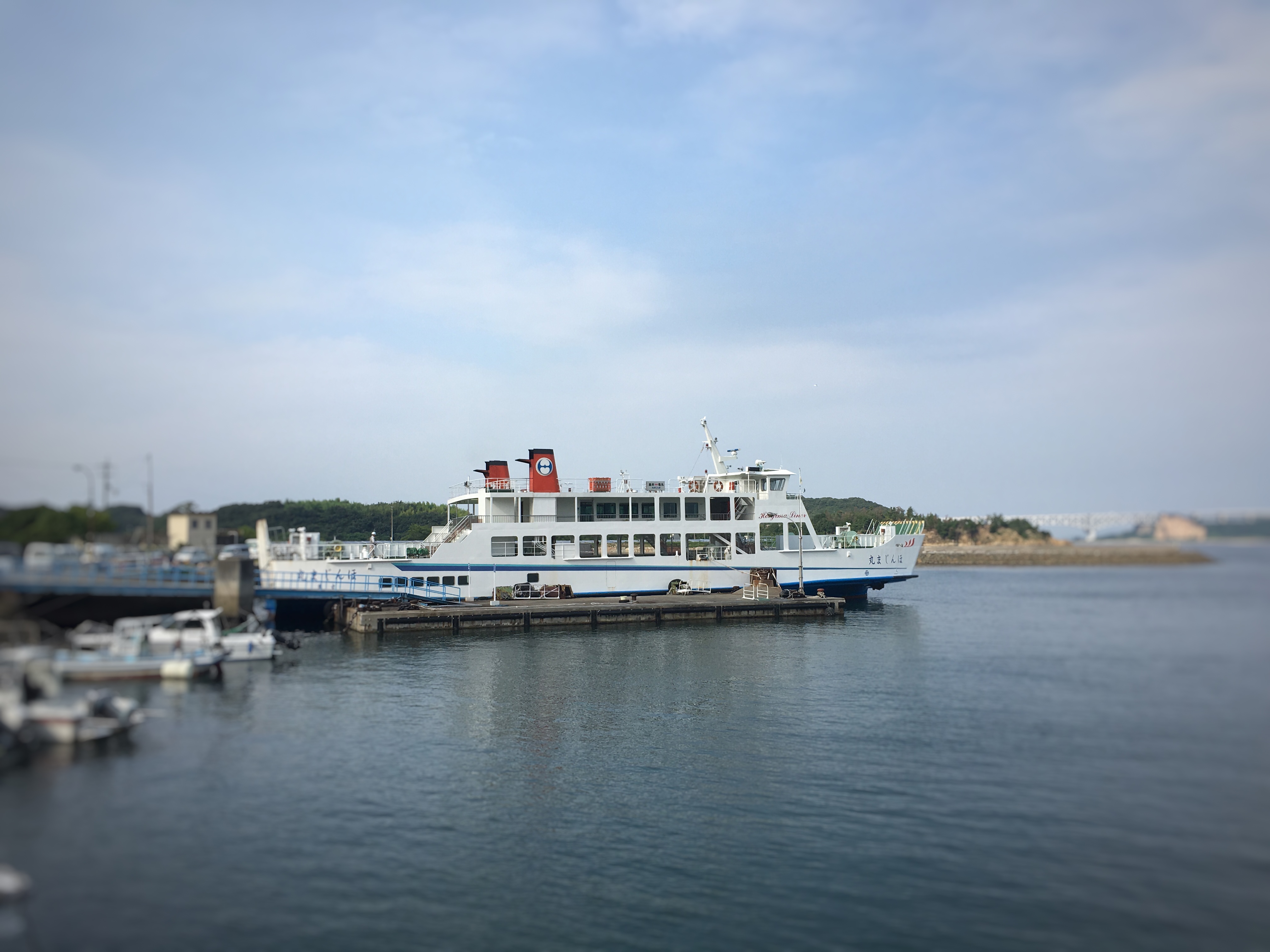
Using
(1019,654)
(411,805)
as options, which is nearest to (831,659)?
(1019,654)

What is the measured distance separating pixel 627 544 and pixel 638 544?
77cm

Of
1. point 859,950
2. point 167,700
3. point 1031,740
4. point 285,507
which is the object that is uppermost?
point 285,507

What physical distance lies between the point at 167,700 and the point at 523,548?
95.5ft

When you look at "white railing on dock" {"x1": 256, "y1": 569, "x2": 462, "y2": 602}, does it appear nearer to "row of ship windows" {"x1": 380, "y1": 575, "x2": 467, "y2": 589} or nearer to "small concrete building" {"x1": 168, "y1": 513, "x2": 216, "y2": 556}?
"row of ship windows" {"x1": 380, "y1": 575, "x2": 467, "y2": 589}

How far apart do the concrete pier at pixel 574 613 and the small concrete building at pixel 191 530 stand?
21.0 m

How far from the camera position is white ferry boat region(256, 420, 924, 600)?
41531mm

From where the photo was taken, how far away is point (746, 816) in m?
14.5

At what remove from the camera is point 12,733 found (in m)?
9.34

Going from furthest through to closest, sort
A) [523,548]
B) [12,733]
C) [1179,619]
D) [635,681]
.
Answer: [523,548] < [635,681] < [1179,619] < [12,733]

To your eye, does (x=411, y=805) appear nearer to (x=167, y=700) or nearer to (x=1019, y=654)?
(x=167, y=700)

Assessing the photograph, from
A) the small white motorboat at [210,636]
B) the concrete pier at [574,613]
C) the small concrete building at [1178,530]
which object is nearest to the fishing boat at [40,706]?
the small white motorboat at [210,636]

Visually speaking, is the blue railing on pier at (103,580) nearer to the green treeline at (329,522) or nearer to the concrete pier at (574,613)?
the green treeline at (329,522)

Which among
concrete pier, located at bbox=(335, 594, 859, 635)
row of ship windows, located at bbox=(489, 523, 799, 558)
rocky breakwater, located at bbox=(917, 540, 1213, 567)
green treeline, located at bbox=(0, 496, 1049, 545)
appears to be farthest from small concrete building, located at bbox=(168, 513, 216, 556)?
row of ship windows, located at bbox=(489, 523, 799, 558)

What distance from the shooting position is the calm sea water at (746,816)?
925cm
